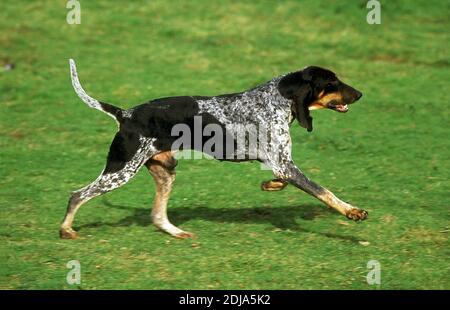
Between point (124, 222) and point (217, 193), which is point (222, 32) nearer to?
point (217, 193)

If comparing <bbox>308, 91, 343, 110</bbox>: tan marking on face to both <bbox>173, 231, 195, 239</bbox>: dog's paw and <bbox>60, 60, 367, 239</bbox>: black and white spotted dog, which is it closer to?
<bbox>60, 60, 367, 239</bbox>: black and white spotted dog

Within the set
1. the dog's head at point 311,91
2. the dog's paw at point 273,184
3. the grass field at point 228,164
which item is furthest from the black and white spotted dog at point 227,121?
the grass field at point 228,164

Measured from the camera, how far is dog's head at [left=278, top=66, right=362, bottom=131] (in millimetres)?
9641

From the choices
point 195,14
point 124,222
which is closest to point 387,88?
point 195,14

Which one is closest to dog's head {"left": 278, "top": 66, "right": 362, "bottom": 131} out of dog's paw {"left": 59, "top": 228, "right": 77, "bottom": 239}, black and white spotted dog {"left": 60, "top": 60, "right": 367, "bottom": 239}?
black and white spotted dog {"left": 60, "top": 60, "right": 367, "bottom": 239}

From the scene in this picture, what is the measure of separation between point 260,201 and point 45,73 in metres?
8.27

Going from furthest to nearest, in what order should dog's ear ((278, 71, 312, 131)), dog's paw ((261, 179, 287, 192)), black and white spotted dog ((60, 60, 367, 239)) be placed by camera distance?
dog's paw ((261, 179, 287, 192)), dog's ear ((278, 71, 312, 131)), black and white spotted dog ((60, 60, 367, 239))

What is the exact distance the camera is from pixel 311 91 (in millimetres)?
9656

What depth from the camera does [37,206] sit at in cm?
1124

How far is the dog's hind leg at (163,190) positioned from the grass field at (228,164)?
0.16 m

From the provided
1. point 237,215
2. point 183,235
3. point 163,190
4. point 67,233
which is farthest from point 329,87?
→ point 67,233

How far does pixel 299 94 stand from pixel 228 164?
12.1 feet

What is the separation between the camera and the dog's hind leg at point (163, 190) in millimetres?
9891

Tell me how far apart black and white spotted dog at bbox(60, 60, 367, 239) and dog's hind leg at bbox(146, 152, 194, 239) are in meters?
0.02
